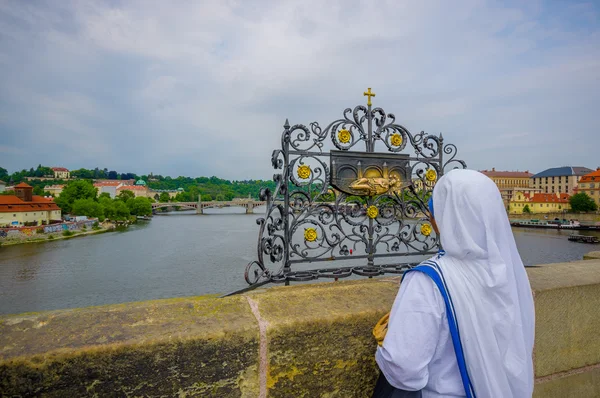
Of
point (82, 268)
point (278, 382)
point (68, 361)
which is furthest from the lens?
point (82, 268)

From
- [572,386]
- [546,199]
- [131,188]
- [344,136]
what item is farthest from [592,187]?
[131,188]

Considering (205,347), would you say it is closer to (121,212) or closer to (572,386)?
(572,386)

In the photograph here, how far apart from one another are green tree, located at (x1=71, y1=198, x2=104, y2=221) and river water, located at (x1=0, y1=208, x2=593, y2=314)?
63.5 ft

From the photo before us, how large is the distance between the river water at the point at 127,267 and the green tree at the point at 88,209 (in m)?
19.4

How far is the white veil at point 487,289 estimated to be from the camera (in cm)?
120

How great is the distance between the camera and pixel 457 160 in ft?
13.8

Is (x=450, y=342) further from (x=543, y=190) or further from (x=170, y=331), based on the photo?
(x=543, y=190)

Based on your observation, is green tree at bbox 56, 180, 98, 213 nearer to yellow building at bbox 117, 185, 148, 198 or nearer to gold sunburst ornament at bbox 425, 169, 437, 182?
yellow building at bbox 117, 185, 148, 198

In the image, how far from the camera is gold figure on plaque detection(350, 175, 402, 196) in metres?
3.57

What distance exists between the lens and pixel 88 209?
62156 millimetres

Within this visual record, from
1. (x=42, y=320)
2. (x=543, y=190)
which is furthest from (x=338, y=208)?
(x=543, y=190)

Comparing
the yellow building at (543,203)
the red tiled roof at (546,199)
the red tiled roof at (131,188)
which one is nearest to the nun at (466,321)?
the yellow building at (543,203)

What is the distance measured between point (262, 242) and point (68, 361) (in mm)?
2123

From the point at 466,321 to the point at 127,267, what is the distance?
30969mm
